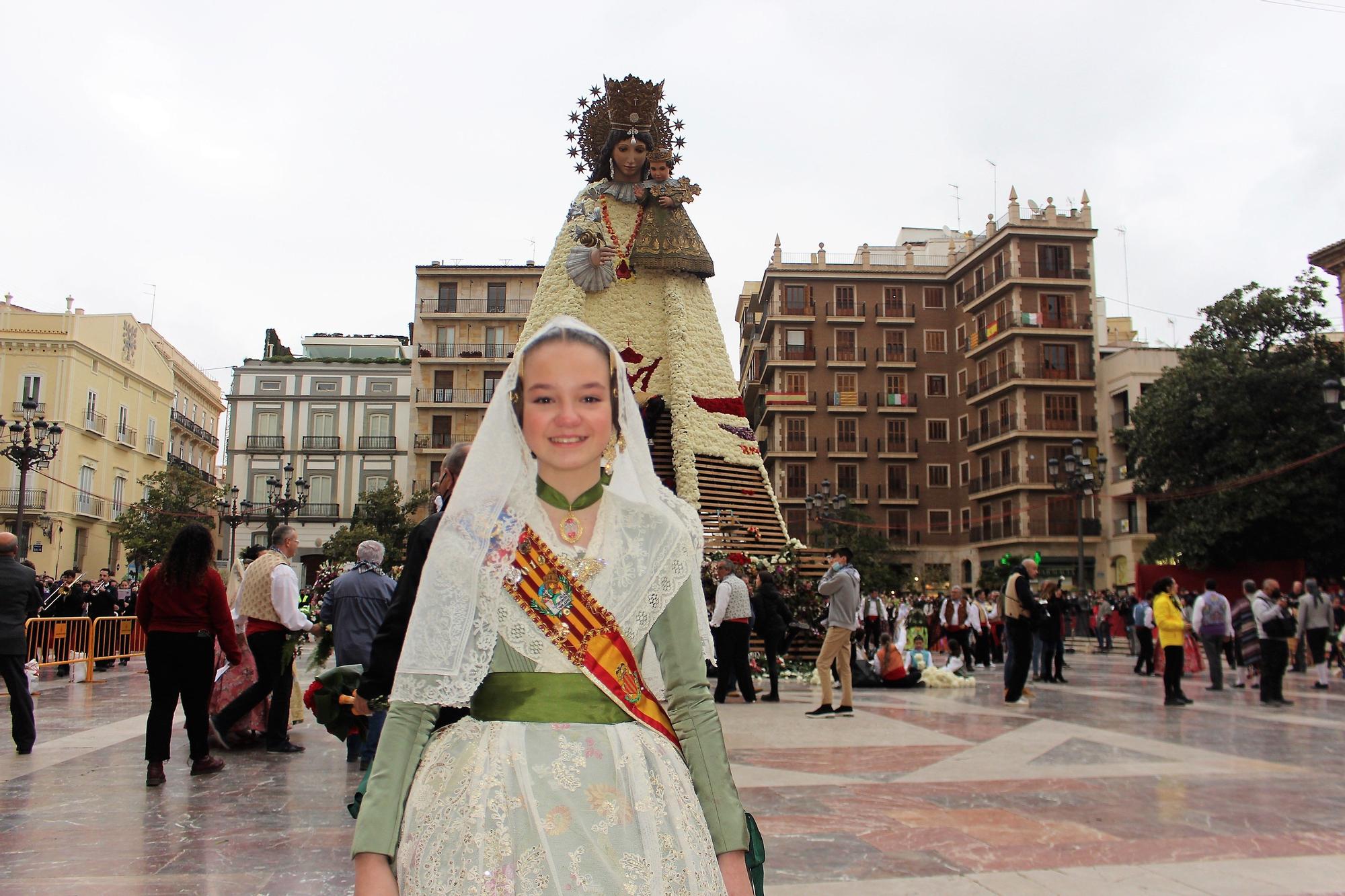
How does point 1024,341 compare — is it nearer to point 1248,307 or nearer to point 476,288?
point 1248,307

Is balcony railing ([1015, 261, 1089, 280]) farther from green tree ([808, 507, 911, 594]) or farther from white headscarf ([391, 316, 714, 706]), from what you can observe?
white headscarf ([391, 316, 714, 706])

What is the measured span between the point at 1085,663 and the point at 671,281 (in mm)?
12200

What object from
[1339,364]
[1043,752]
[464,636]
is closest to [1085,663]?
[1043,752]

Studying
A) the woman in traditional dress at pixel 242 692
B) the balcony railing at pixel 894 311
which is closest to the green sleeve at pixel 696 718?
the woman in traditional dress at pixel 242 692

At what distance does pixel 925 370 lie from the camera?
51.3 metres

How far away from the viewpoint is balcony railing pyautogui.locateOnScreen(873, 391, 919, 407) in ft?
166

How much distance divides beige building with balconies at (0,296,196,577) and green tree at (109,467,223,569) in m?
1.75

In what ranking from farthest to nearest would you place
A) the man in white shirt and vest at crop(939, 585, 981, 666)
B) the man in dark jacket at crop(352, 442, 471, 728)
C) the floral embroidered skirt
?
the man in white shirt and vest at crop(939, 585, 981, 666)
the man in dark jacket at crop(352, 442, 471, 728)
the floral embroidered skirt

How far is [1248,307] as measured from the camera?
32.3 meters

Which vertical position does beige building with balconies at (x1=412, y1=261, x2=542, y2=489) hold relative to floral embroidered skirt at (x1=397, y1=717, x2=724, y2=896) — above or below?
above

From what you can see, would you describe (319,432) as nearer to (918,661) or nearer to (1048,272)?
(1048,272)

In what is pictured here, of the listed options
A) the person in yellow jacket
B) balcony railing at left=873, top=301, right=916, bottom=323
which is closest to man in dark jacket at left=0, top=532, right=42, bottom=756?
the person in yellow jacket

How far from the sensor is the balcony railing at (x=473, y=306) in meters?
50.3

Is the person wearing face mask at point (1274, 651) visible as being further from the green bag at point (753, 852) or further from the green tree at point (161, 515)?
the green tree at point (161, 515)
